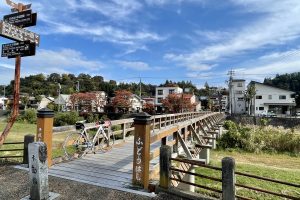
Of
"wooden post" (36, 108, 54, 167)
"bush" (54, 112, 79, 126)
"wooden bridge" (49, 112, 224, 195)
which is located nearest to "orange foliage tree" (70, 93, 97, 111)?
"bush" (54, 112, 79, 126)

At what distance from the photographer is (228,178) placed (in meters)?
4.50

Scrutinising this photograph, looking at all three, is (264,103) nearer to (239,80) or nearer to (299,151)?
(239,80)

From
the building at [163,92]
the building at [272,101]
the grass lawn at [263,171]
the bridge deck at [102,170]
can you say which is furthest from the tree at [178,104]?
the bridge deck at [102,170]

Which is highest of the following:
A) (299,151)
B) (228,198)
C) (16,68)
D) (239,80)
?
(239,80)

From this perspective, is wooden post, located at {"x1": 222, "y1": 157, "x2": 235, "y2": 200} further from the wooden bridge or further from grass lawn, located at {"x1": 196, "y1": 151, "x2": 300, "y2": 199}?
grass lawn, located at {"x1": 196, "y1": 151, "x2": 300, "y2": 199}

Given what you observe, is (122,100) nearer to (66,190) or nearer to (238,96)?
(238,96)

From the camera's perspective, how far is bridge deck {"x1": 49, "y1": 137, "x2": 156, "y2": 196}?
Answer: 5488mm

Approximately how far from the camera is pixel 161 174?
5219 millimetres

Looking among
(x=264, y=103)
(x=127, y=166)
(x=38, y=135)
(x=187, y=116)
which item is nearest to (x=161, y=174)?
(x=127, y=166)

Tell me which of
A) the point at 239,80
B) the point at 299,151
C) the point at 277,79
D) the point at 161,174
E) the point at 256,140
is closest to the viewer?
the point at 161,174

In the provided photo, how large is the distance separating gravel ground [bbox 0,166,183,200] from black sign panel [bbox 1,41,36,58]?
3088mm

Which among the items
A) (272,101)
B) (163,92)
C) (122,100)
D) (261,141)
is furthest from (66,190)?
(163,92)

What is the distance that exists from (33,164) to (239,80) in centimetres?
7162

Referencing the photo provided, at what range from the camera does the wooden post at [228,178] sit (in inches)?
175
